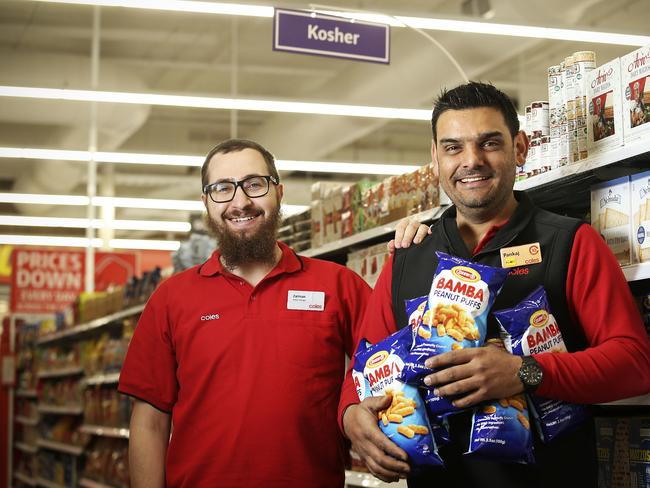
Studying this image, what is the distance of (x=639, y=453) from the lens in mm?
2533

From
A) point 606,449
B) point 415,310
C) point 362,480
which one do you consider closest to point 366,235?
point 362,480

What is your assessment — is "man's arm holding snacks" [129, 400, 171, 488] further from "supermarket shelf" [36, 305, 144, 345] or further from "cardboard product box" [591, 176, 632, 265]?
"supermarket shelf" [36, 305, 144, 345]

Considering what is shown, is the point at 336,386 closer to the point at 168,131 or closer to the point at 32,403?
the point at 32,403

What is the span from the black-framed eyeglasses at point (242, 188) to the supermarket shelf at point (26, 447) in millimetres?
10682

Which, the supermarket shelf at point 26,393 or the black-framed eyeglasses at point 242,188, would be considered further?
the supermarket shelf at point 26,393

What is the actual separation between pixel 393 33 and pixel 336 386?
7.59 m

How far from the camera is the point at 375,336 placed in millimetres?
2422

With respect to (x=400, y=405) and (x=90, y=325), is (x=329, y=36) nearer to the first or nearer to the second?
(x=90, y=325)

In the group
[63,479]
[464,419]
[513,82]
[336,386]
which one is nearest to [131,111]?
[63,479]

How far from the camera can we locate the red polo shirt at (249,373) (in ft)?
8.92

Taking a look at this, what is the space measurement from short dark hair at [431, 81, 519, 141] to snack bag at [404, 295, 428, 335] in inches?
20.2

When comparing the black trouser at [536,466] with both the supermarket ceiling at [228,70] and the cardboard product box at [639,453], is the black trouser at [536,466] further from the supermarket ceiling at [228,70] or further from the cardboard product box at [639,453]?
the supermarket ceiling at [228,70]

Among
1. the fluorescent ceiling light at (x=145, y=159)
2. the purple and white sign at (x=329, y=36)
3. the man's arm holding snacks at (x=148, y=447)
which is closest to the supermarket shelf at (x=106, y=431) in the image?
the fluorescent ceiling light at (x=145, y=159)

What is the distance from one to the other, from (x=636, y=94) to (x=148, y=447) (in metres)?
1.82
